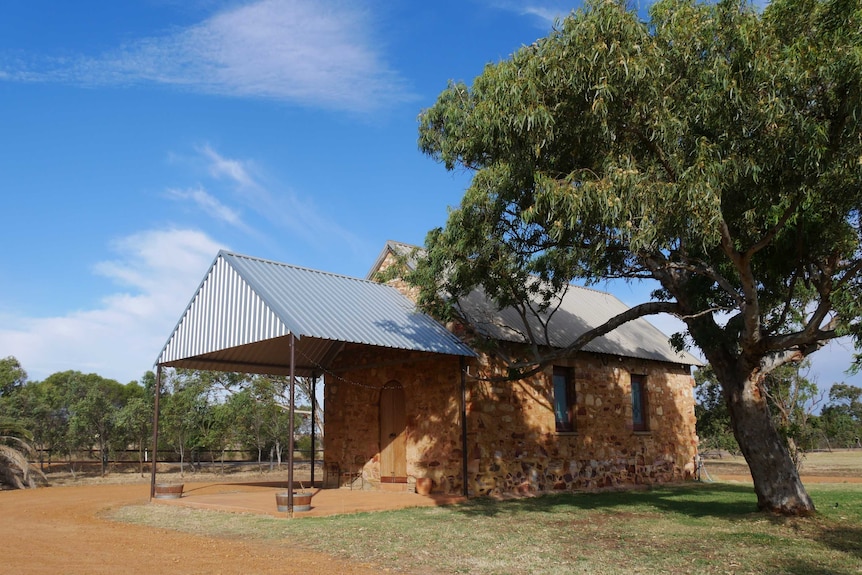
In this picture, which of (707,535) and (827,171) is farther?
(707,535)

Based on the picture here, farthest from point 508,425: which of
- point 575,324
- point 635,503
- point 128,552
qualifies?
point 128,552

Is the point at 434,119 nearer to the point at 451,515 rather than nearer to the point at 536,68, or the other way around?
the point at 536,68

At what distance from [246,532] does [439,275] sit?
5274 millimetres

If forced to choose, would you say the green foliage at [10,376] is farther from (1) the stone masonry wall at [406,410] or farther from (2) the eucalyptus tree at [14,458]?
(1) the stone masonry wall at [406,410]

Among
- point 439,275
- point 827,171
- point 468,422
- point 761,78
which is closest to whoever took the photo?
point 761,78

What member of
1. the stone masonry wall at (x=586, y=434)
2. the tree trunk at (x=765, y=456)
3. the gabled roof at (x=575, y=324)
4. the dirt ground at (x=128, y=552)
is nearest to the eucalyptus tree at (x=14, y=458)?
the dirt ground at (x=128, y=552)

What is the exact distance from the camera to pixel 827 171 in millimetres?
8367

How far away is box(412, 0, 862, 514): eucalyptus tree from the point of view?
25.9 ft

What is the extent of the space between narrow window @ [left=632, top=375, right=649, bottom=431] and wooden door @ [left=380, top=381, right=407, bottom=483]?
21.6 feet

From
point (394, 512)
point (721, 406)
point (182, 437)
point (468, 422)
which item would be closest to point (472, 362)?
point (468, 422)

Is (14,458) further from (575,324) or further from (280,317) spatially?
(575,324)

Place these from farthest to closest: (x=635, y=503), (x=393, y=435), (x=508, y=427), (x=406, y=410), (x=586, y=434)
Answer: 1. (x=586, y=434)
2. (x=393, y=435)
3. (x=406, y=410)
4. (x=508, y=427)
5. (x=635, y=503)

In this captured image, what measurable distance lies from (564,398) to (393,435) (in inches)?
163

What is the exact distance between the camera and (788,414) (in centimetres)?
2148
